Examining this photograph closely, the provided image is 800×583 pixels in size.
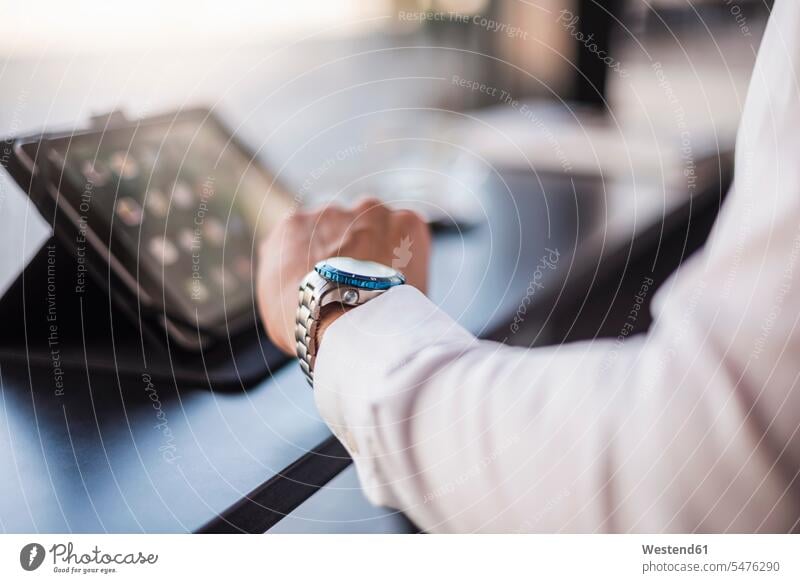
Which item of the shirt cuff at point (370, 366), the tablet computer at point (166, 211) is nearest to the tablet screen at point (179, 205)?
the tablet computer at point (166, 211)

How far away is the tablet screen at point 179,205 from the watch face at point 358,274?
0.29 feet

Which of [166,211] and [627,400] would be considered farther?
[166,211]

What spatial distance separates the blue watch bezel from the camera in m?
0.39

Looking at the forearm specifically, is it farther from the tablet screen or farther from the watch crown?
the tablet screen

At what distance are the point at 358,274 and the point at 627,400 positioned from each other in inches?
6.1

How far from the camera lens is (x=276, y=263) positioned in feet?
A: 1.46

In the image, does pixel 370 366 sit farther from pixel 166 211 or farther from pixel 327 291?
pixel 166 211

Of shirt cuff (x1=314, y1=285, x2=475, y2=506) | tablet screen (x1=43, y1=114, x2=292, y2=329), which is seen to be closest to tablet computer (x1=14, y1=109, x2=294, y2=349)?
tablet screen (x1=43, y1=114, x2=292, y2=329)

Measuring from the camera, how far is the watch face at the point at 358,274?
387mm

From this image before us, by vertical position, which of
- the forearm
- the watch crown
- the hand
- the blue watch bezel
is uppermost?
the hand

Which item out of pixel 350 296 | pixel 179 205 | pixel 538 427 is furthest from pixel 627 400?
pixel 179 205

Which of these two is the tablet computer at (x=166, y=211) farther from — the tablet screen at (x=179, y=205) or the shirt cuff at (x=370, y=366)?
the shirt cuff at (x=370, y=366)

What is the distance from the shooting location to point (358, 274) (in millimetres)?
390

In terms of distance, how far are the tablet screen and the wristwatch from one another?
74 millimetres
